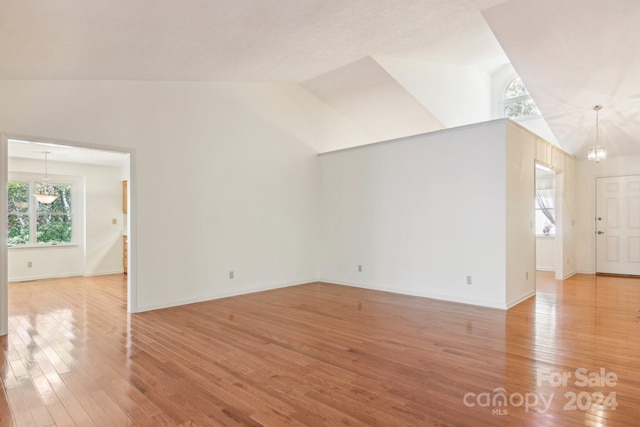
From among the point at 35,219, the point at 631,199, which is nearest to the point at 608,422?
the point at 631,199

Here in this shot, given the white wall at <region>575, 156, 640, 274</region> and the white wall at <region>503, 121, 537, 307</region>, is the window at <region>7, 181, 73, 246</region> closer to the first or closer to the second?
the white wall at <region>503, 121, 537, 307</region>

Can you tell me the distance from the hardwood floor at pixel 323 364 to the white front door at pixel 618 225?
3.02 metres

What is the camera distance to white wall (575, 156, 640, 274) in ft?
24.8

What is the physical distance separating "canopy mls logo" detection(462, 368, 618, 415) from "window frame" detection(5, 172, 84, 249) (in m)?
8.62

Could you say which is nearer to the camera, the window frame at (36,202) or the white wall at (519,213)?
the white wall at (519,213)

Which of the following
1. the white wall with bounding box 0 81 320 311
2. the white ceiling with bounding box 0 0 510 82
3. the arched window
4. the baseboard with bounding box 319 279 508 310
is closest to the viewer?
the white ceiling with bounding box 0 0 510 82

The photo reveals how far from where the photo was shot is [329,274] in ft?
22.6

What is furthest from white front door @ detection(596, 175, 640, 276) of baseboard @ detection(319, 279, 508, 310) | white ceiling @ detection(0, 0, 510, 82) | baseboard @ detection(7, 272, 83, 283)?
baseboard @ detection(7, 272, 83, 283)

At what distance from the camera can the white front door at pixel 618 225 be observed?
7.20 m

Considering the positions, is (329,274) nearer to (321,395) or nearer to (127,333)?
(127,333)

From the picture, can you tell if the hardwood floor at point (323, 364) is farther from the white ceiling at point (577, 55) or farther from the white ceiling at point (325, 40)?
the white ceiling at point (577, 55)

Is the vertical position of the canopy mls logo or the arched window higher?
the arched window

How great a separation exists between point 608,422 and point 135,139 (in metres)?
5.32

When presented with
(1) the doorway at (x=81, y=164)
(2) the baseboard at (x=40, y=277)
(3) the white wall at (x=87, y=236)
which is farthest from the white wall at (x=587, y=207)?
(2) the baseboard at (x=40, y=277)
